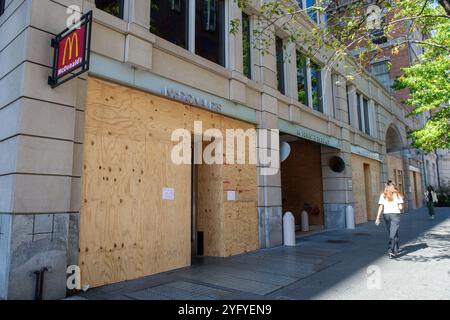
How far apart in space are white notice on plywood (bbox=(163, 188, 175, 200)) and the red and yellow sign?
3.15 metres

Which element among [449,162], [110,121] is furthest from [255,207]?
[449,162]

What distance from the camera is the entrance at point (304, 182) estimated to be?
16.8 metres

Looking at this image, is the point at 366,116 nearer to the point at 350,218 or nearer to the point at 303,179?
the point at 303,179

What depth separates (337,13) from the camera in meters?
7.82

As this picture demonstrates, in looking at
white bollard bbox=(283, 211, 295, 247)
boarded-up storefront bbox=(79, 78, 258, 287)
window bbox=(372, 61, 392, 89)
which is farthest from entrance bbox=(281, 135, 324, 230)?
window bbox=(372, 61, 392, 89)

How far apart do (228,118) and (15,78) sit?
5295mm

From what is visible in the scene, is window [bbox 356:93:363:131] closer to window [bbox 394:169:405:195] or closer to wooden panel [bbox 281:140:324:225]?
wooden panel [bbox 281:140:324:225]

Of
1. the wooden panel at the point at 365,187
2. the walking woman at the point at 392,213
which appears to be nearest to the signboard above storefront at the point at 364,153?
the wooden panel at the point at 365,187

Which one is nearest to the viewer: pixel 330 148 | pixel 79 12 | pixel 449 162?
pixel 79 12

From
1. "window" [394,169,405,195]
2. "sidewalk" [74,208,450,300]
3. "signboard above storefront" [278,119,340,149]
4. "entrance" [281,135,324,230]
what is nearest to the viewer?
"sidewalk" [74,208,450,300]

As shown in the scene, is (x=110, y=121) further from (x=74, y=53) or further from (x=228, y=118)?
(x=228, y=118)

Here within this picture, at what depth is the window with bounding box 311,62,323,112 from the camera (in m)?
14.9

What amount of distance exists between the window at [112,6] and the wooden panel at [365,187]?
14.0 metres

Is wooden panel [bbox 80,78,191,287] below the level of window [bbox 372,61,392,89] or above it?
below
